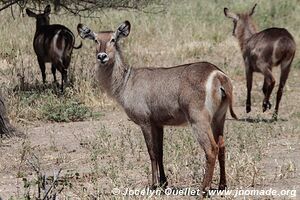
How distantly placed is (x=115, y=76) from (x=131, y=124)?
12.9ft

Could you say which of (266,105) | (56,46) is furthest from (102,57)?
(56,46)

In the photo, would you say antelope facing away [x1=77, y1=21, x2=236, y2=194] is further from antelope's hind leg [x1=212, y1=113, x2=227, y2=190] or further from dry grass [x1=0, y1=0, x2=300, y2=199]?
dry grass [x1=0, y1=0, x2=300, y2=199]

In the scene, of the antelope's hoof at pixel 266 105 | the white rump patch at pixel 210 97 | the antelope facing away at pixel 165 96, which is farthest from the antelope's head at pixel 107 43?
the antelope's hoof at pixel 266 105

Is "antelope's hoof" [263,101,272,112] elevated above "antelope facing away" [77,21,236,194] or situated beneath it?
situated beneath

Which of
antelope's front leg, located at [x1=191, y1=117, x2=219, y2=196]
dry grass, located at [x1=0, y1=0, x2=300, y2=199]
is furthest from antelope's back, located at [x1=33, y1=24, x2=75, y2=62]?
antelope's front leg, located at [x1=191, y1=117, x2=219, y2=196]

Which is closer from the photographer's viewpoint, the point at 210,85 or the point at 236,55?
the point at 210,85

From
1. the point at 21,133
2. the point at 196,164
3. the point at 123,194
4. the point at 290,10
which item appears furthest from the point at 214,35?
the point at 123,194

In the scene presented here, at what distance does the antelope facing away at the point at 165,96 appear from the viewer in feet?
21.1

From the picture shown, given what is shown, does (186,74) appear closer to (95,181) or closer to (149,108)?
(149,108)

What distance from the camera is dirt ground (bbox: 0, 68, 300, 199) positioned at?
282 inches

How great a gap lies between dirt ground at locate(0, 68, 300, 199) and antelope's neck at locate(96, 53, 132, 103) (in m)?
0.87

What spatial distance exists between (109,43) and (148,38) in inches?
462

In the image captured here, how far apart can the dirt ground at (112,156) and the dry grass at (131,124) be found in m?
0.02

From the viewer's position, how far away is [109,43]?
7395 millimetres
